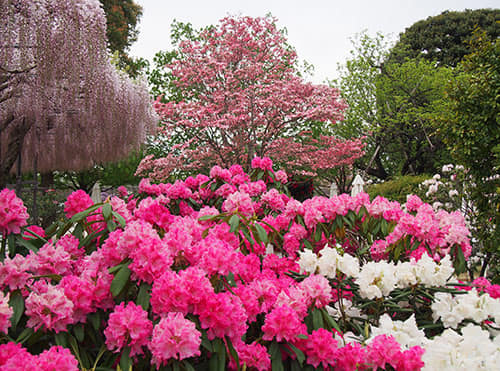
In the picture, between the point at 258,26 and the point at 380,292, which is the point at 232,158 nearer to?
the point at 258,26

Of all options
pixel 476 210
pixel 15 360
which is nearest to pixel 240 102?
pixel 476 210

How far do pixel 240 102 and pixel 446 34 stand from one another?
50.5 ft

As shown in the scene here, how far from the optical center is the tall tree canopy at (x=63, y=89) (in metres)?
3.74

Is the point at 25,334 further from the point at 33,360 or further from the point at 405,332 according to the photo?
the point at 405,332

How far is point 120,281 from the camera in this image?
87cm

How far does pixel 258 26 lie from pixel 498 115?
6.93 meters

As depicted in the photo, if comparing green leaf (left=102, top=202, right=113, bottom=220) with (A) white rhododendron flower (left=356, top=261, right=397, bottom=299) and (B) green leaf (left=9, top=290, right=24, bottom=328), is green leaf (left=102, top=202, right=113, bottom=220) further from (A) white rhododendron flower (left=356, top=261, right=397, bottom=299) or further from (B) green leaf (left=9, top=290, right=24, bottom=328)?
(A) white rhododendron flower (left=356, top=261, right=397, bottom=299)

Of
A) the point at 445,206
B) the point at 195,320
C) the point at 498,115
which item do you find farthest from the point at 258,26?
the point at 195,320

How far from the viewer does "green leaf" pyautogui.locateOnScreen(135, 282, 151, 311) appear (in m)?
0.85

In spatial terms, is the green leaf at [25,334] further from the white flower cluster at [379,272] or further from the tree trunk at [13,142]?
the tree trunk at [13,142]

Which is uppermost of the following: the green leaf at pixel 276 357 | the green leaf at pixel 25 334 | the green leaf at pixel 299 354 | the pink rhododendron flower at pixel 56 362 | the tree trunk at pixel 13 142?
the tree trunk at pixel 13 142

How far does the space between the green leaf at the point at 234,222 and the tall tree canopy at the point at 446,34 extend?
18275 mm

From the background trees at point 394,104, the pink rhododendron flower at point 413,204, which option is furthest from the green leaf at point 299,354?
the background trees at point 394,104

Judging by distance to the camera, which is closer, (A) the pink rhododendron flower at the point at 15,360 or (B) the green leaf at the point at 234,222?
(A) the pink rhododendron flower at the point at 15,360
